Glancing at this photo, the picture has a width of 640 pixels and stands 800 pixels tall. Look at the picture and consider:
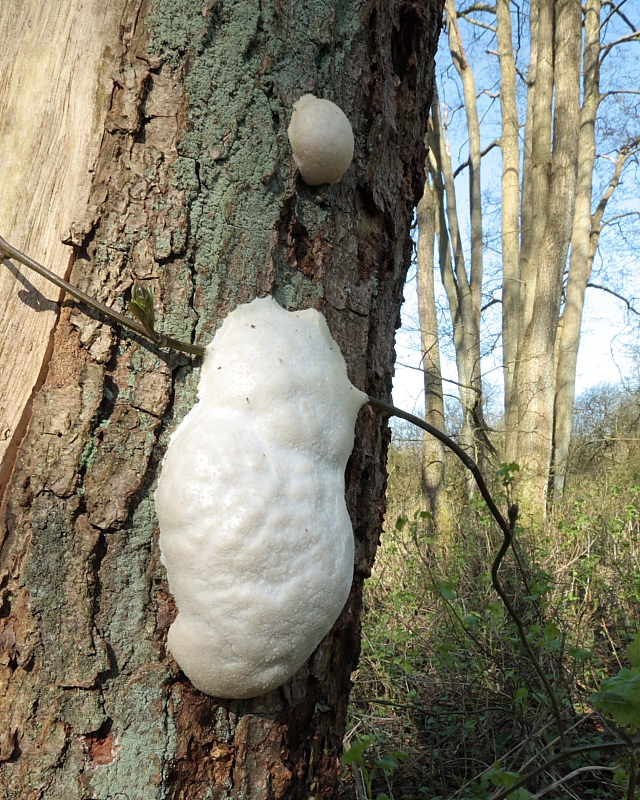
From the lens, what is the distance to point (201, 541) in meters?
0.80

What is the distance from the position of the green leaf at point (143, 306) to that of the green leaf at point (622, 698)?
112 cm

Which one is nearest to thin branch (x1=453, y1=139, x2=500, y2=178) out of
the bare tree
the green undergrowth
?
the bare tree

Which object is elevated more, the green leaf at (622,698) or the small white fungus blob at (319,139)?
the small white fungus blob at (319,139)

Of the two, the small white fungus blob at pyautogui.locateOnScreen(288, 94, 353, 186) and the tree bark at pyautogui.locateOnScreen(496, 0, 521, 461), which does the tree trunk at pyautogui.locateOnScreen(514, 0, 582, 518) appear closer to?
the tree bark at pyautogui.locateOnScreen(496, 0, 521, 461)

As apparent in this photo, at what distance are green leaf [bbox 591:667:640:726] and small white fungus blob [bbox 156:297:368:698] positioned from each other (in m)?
0.68

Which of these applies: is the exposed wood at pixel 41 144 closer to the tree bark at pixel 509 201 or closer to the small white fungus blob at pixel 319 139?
the small white fungus blob at pixel 319 139

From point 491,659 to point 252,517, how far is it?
8.73ft

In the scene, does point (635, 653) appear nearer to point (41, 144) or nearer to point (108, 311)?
point (108, 311)

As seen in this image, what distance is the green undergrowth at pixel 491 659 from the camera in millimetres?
2506

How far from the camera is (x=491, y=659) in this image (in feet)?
9.83

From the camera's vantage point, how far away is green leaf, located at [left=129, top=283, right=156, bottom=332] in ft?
2.68

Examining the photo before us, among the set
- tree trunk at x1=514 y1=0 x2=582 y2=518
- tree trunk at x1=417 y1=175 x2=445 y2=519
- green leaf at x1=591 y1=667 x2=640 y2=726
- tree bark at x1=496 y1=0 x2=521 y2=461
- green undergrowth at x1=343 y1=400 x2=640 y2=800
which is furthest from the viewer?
tree bark at x1=496 y1=0 x2=521 y2=461

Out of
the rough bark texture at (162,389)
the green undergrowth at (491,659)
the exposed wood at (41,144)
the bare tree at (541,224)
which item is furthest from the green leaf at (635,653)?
the bare tree at (541,224)

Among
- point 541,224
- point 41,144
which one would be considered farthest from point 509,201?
point 41,144
